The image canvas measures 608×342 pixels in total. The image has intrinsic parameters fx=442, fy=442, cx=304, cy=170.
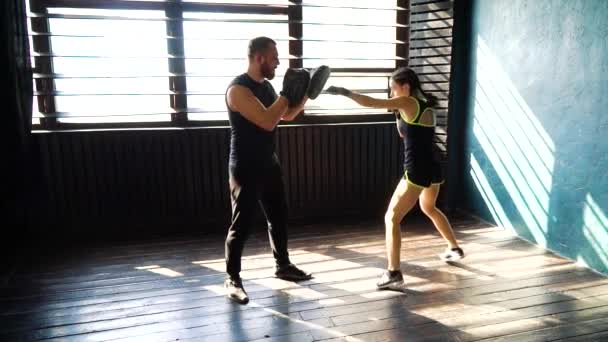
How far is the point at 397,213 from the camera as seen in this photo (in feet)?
9.20

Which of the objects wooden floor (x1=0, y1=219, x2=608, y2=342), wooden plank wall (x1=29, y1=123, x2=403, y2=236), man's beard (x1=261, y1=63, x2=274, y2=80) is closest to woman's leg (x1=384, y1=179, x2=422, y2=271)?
wooden floor (x1=0, y1=219, x2=608, y2=342)

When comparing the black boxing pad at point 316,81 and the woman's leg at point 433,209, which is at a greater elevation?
the black boxing pad at point 316,81

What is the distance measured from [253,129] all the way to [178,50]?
1.67 m

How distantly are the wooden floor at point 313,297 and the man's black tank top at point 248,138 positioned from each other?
852 mm

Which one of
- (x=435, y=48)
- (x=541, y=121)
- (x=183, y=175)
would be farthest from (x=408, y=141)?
(x=183, y=175)

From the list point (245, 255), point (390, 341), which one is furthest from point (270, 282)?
point (390, 341)

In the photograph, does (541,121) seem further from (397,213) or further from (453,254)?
(397,213)

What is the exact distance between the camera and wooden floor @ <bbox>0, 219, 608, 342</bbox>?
231 centimetres

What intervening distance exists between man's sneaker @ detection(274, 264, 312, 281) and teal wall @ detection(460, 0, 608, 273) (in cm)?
193


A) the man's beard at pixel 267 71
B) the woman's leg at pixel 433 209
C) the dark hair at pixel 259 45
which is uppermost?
the dark hair at pixel 259 45

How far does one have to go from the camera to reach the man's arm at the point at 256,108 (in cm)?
243

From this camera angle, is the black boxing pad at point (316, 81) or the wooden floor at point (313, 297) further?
the black boxing pad at point (316, 81)

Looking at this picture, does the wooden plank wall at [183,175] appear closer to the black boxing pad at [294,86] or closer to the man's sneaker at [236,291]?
the man's sneaker at [236,291]

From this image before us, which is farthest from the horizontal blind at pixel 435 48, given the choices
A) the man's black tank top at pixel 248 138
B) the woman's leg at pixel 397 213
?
the man's black tank top at pixel 248 138
